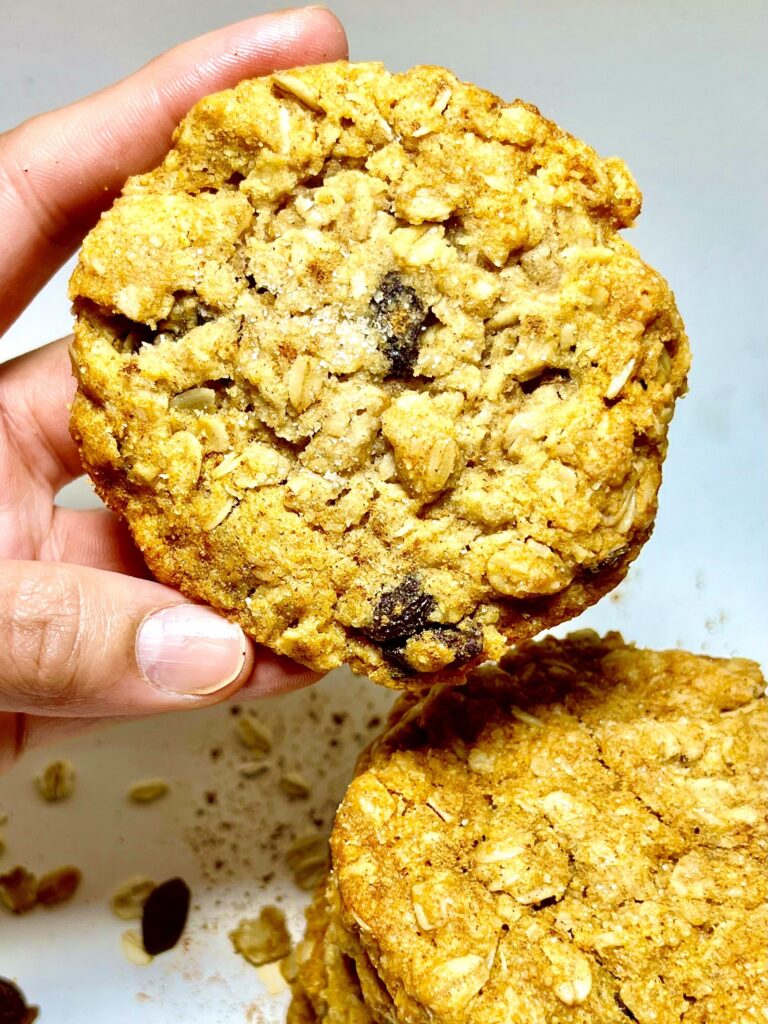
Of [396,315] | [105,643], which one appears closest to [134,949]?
[105,643]

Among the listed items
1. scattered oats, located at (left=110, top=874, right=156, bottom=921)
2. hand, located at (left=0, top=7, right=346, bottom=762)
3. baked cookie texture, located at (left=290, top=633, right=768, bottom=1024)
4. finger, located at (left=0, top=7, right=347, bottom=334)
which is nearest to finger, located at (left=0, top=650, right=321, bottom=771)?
hand, located at (left=0, top=7, right=346, bottom=762)

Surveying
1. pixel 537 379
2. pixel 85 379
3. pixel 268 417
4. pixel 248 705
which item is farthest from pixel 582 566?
pixel 248 705

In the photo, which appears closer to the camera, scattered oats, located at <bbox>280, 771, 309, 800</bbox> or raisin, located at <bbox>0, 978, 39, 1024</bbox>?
raisin, located at <bbox>0, 978, 39, 1024</bbox>

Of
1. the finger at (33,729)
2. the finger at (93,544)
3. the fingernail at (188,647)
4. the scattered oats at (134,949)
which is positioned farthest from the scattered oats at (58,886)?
the fingernail at (188,647)

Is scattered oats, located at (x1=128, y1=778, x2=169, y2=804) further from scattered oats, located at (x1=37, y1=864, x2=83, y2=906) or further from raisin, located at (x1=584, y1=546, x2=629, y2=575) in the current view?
raisin, located at (x1=584, y1=546, x2=629, y2=575)

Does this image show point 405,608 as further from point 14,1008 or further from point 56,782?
point 14,1008

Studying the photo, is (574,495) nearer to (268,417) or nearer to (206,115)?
(268,417)
